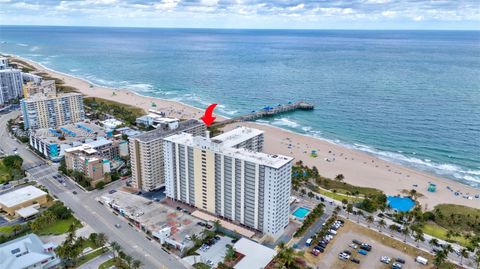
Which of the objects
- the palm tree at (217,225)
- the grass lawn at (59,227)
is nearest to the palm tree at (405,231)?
the palm tree at (217,225)

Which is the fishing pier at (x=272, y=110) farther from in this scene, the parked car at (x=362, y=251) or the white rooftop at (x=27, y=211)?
the parked car at (x=362, y=251)

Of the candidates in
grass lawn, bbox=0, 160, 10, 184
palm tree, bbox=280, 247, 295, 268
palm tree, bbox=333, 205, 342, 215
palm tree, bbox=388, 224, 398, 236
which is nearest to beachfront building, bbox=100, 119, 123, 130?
grass lawn, bbox=0, 160, 10, 184

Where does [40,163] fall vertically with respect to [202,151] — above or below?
below

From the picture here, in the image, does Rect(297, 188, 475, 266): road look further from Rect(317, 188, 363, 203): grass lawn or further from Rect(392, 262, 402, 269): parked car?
Rect(392, 262, 402, 269): parked car

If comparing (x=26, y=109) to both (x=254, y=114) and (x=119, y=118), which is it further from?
(x=254, y=114)

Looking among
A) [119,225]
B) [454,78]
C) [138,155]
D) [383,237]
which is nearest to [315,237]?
[383,237]
